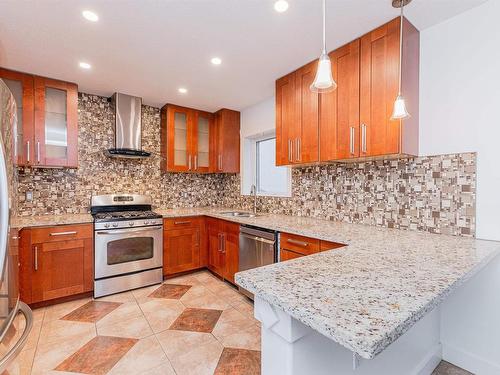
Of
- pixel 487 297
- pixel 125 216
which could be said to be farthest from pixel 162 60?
pixel 487 297

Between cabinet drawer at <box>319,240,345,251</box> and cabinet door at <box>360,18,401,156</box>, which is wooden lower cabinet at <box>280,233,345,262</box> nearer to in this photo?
cabinet drawer at <box>319,240,345,251</box>

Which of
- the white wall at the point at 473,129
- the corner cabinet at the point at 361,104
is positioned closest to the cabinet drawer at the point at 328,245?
the corner cabinet at the point at 361,104

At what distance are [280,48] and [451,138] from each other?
1.49 meters

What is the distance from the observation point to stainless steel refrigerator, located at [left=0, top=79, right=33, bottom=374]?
932 millimetres

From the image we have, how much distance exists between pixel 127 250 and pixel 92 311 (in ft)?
2.22

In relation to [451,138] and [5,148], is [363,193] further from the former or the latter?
[5,148]

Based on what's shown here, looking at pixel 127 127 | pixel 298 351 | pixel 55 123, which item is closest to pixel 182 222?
pixel 127 127

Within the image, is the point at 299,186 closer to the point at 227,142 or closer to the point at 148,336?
the point at 227,142

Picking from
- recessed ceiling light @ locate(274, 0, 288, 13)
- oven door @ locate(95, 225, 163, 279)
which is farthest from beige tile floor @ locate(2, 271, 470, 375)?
recessed ceiling light @ locate(274, 0, 288, 13)

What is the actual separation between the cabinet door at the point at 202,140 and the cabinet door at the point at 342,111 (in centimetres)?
208

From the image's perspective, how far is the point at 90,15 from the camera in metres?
1.76

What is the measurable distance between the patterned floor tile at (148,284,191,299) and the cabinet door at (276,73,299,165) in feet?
5.98

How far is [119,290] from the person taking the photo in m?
2.85

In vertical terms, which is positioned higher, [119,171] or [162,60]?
[162,60]
